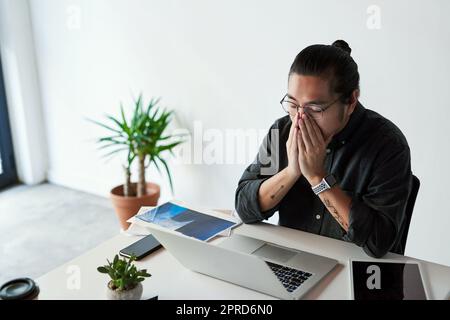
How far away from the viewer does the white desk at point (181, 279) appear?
4.15 ft

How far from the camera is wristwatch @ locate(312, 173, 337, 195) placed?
1.50m

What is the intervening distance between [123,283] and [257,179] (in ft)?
2.29

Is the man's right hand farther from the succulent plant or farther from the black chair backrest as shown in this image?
the succulent plant

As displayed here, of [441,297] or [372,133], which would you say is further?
[372,133]

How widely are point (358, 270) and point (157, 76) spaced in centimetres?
210

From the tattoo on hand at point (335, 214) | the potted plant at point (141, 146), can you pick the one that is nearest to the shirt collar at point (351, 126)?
the tattoo on hand at point (335, 214)

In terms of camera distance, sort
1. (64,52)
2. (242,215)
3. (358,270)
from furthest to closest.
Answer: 1. (64,52)
2. (242,215)
3. (358,270)

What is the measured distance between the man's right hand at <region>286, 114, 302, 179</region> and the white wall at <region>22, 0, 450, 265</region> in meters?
1.03

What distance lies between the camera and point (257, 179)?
1.74m

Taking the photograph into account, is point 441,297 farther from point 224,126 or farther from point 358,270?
point 224,126

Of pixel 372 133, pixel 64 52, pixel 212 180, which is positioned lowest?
pixel 212 180

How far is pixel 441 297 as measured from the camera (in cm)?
125

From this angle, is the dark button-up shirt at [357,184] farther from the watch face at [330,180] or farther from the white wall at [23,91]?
the white wall at [23,91]
